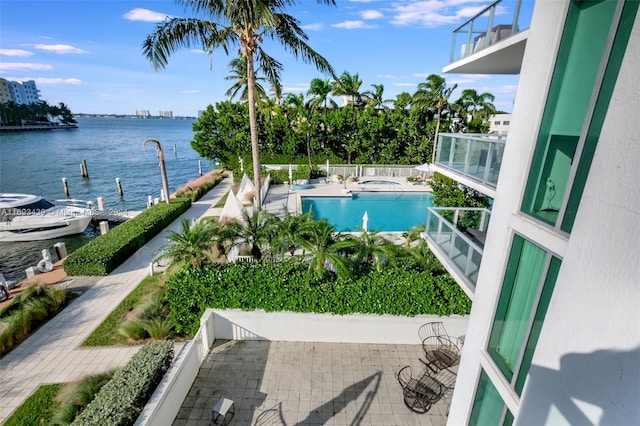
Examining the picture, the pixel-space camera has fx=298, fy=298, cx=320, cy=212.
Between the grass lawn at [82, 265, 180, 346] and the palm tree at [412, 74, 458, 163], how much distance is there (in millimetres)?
26444

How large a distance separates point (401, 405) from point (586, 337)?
19.6 ft

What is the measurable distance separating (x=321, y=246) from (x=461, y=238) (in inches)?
168

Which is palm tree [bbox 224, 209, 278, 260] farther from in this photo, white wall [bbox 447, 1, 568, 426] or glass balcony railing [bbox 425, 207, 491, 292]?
white wall [bbox 447, 1, 568, 426]

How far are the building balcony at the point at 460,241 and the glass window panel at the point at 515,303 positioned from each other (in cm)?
120

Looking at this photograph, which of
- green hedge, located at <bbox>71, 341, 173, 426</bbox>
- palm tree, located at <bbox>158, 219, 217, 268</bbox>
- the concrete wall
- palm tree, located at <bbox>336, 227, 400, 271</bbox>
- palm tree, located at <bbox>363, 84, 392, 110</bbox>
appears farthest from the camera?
palm tree, located at <bbox>363, 84, 392, 110</bbox>

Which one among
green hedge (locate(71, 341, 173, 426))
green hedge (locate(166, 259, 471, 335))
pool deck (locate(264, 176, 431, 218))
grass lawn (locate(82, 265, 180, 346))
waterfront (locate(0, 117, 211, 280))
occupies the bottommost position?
waterfront (locate(0, 117, 211, 280))

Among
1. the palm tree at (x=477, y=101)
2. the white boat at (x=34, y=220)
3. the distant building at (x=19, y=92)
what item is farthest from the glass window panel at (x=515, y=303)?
the distant building at (x=19, y=92)

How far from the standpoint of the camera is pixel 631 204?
2.38 meters

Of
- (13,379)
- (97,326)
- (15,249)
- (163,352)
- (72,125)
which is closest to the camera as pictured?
(163,352)

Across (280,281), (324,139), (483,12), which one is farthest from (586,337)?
(324,139)

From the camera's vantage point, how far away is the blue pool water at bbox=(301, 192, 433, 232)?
2184 cm

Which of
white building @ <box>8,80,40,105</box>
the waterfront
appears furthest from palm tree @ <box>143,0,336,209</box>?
white building @ <box>8,80,40,105</box>

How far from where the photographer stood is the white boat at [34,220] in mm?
19203

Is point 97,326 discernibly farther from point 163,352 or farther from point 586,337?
point 586,337
